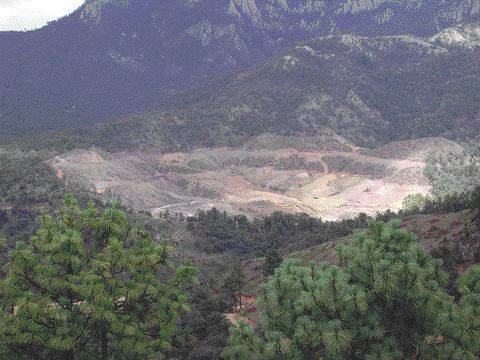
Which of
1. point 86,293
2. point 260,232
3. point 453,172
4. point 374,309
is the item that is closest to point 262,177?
point 453,172

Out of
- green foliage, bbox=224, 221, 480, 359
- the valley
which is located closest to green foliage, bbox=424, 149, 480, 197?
the valley

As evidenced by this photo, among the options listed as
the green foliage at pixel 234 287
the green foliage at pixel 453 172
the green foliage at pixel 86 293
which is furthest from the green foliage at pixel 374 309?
the green foliage at pixel 453 172

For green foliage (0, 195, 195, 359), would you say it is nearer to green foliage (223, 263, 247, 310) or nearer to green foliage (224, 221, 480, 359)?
green foliage (224, 221, 480, 359)

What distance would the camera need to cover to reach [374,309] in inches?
830

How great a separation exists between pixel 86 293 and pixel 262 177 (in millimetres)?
130984

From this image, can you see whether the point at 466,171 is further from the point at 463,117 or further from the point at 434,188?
the point at 463,117

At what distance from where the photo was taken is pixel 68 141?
159m

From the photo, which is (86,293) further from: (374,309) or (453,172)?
(453,172)

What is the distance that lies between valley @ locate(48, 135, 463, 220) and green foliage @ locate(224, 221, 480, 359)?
93.4 m

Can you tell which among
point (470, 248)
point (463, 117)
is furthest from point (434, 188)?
point (470, 248)

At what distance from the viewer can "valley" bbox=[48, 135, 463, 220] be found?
125 m

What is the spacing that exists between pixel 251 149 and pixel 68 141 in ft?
160

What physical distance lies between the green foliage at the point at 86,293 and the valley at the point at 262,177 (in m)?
90.6

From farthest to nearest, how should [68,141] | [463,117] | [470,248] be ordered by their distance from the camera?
[463,117] → [68,141] → [470,248]
